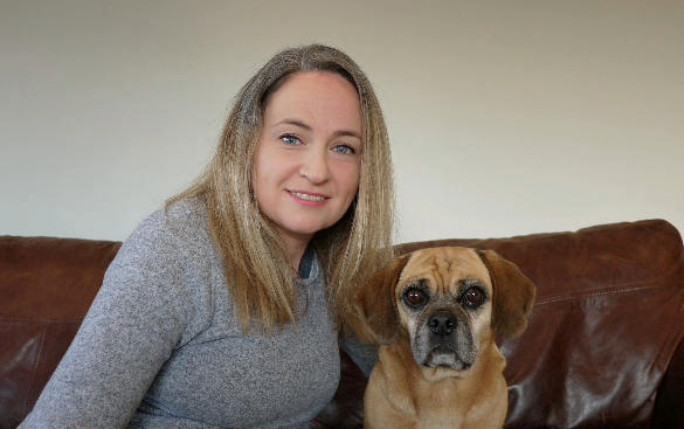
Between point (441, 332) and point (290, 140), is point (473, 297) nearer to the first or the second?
point (441, 332)

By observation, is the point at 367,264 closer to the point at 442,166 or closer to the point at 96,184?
the point at 442,166

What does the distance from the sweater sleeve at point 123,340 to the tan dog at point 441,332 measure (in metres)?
0.45

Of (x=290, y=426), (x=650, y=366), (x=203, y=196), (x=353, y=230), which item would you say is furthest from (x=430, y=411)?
(x=650, y=366)

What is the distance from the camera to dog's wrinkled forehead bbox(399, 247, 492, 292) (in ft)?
4.34

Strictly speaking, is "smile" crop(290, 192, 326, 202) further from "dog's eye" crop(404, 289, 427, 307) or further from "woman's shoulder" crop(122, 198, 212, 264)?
"dog's eye" crop(404, 289, 427, 307)

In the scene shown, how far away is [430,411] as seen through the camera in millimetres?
1327

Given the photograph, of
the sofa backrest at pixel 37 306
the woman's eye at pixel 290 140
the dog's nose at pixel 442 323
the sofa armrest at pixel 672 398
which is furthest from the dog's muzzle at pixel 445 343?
the sofa backrest at pixel 37 306

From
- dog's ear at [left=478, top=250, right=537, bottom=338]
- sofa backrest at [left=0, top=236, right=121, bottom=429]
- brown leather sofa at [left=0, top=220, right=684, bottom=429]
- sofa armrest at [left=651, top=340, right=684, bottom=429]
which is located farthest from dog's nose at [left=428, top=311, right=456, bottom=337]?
sofa backrest at [left=0, top=236, right=121, bottom=429]

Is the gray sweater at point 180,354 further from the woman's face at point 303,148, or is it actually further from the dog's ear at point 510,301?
the dog's ear at point 510,301

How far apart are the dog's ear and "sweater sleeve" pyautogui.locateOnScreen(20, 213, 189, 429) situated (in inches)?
24.5

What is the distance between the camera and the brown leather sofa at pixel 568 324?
1721 millimetres

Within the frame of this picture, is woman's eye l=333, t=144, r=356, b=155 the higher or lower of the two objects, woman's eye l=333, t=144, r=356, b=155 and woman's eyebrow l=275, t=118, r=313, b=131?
the lower

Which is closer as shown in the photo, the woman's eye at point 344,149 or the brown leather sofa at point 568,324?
the woman's eye at point 344,149

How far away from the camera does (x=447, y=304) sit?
1.32 meters
